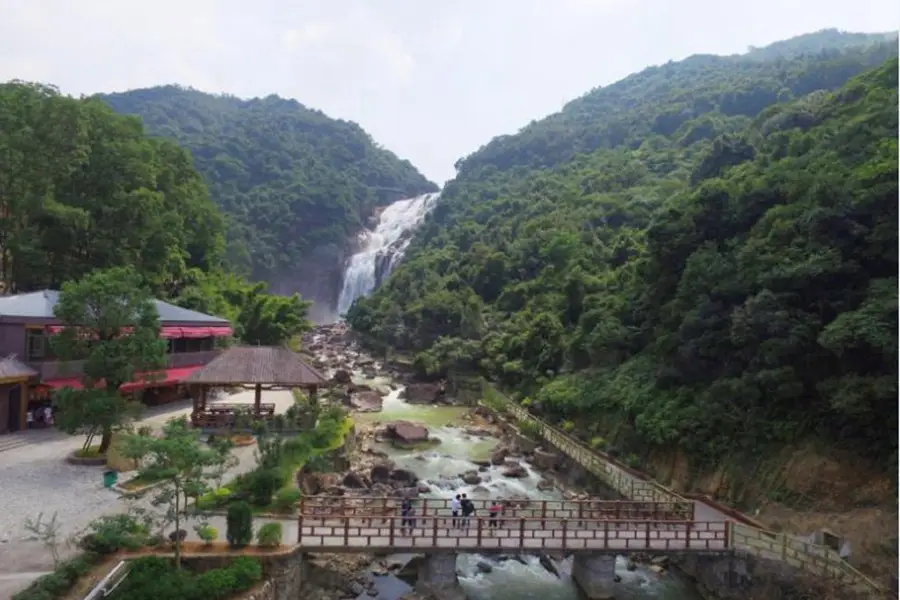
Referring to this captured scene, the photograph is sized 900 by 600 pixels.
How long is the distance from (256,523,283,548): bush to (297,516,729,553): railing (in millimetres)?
559

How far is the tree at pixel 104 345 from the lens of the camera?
20.0m

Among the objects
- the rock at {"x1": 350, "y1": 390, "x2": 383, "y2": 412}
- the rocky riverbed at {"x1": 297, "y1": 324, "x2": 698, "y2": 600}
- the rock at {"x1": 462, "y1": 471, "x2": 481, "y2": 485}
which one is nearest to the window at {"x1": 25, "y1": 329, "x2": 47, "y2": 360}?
the rocky riverbed at {"x1": 297, "y1": 324, "x2": 698, "y2": 600}

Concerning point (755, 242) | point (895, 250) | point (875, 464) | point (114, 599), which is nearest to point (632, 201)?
point (755, 242)

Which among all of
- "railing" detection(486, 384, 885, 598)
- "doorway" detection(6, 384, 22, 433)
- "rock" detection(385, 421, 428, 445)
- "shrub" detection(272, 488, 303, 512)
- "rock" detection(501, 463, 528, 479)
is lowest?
"rock" detection(501, 463, 528, 479)

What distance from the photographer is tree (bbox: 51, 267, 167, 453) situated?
65.5ft

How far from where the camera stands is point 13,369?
2388 cm

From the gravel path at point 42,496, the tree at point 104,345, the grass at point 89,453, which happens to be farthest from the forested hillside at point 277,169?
the grass at point 89,453

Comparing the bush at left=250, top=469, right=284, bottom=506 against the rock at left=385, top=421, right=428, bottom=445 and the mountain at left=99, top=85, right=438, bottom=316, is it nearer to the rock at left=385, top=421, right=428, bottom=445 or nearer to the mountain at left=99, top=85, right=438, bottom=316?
the rock at left=385, top=421, right=428, bottom=445

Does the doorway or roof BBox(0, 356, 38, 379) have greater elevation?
roof BBox(0, 356, 38, 379)

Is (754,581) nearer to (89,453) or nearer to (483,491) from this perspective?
(483,491)

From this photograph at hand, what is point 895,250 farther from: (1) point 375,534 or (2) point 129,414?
(2) point 129,414

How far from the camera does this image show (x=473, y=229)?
8175 cm

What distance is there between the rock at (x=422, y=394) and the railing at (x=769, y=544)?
19811mm

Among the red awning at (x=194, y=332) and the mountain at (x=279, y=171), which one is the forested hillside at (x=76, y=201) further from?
the mountain at (x=279, y=171)
